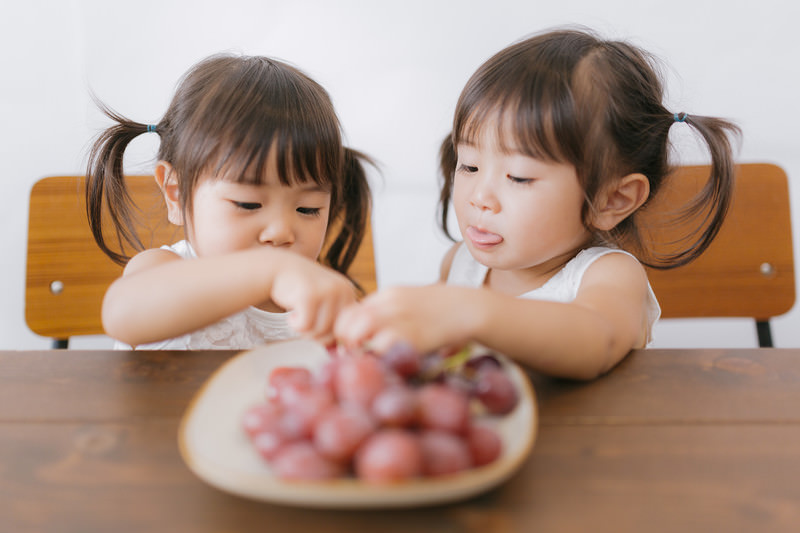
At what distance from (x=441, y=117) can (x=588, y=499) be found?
5.24 feet

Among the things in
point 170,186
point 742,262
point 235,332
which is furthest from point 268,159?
point 742,262

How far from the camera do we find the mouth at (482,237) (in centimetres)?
103

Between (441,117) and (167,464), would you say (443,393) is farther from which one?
(441,117)

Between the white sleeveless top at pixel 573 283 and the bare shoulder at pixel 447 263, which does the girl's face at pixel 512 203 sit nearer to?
the white sleeveless top at pixel 573 283

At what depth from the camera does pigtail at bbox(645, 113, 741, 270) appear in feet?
3.59

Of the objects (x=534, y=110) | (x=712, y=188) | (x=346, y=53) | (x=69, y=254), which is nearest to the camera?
(x=534, y=110)

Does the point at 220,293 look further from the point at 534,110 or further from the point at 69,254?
the point at 69,254

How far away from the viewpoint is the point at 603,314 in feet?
2.64

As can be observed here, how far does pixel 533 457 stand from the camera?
0.52 metres

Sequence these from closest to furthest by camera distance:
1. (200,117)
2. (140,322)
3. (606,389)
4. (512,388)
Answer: (512,388), (606,389), (140,322), (200,117)

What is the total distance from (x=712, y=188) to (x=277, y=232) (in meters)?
0.78

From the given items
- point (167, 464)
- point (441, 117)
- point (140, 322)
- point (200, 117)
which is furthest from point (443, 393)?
point (441, 117)

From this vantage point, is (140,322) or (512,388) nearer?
(512,388)

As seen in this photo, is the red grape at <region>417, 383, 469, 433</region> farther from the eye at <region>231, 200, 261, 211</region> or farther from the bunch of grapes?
the eye at <region>231, 200, 261, 211</region>
